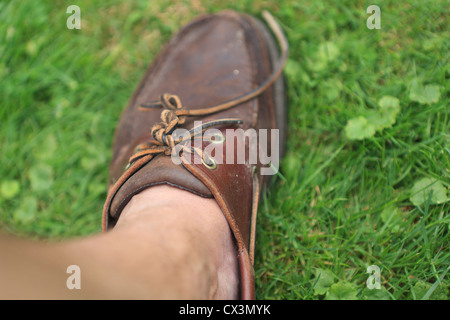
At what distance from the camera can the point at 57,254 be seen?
33.5 inches

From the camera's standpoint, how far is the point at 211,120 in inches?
56.9

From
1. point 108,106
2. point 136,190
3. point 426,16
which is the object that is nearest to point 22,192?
point 108,106

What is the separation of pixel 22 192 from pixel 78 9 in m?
1.00

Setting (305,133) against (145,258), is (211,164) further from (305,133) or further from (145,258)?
(305,133)

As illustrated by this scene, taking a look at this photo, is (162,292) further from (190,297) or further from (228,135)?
(228,135)

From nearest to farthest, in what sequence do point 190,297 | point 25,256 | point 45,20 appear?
point 25,256
point 190,297
point 45,20

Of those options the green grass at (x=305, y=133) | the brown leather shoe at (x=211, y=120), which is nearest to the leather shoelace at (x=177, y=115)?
the brown leather shoe at (x=211, y=120)

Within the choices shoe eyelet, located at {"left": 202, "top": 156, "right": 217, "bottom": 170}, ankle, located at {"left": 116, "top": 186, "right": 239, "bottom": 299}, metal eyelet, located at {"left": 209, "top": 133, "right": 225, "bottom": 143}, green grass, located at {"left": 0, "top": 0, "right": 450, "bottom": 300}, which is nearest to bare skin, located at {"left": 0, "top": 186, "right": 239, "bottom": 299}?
ankle, located at {"left": 116, "top": 186, "right": 239, "bottom": 299}

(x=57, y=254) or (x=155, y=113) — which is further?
(x=155, y=113)

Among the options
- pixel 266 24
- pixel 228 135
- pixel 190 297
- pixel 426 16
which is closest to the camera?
pixel 190 297

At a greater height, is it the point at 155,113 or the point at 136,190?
the point at 155,113

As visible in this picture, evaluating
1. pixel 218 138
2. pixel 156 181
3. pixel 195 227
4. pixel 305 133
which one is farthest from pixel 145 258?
pixel 305 133

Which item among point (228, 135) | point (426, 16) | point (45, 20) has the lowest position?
point (228, 135)

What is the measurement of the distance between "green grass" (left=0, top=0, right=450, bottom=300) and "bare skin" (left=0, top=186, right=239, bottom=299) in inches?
17.2
